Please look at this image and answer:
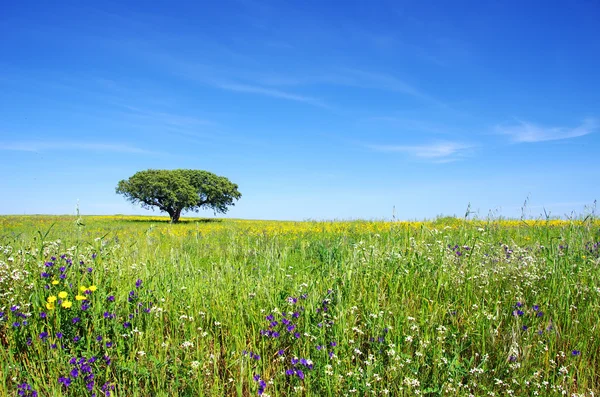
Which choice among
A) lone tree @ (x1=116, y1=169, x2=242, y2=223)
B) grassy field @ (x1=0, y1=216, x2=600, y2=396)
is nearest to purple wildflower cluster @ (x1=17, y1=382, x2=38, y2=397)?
grassy field @ (x1=0, y1=216, x2=600, y2=396)

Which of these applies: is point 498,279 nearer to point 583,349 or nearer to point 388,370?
point 583,349

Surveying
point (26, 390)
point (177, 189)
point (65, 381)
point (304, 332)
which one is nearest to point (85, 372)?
point (65, 381)

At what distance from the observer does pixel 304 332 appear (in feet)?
11.9

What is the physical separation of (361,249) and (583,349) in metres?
2.83

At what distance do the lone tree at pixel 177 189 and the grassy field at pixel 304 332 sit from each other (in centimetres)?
3920

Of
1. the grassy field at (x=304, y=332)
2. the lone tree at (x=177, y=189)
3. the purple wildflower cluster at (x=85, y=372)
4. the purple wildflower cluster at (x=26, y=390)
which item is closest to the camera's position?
the purple wildflower cluster at (x=26, y=390)

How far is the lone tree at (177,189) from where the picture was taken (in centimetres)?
4356

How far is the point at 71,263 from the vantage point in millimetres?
4516

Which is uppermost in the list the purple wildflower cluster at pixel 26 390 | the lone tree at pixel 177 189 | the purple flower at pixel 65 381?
the lone tree at pixel 177 189

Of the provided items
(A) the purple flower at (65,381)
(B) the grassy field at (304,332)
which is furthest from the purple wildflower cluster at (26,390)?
(A) the purple flower at (65,381)

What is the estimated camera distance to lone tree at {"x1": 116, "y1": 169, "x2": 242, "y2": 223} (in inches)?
1715

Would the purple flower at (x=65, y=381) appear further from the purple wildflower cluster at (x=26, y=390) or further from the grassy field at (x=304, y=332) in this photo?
the purple wildflower cluster at (x=26, y=390)

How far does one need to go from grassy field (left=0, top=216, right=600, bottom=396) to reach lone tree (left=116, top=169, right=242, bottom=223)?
39201 millimetres

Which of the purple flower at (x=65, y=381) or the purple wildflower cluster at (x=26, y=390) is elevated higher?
the purple flower at (x=65, y=381)
